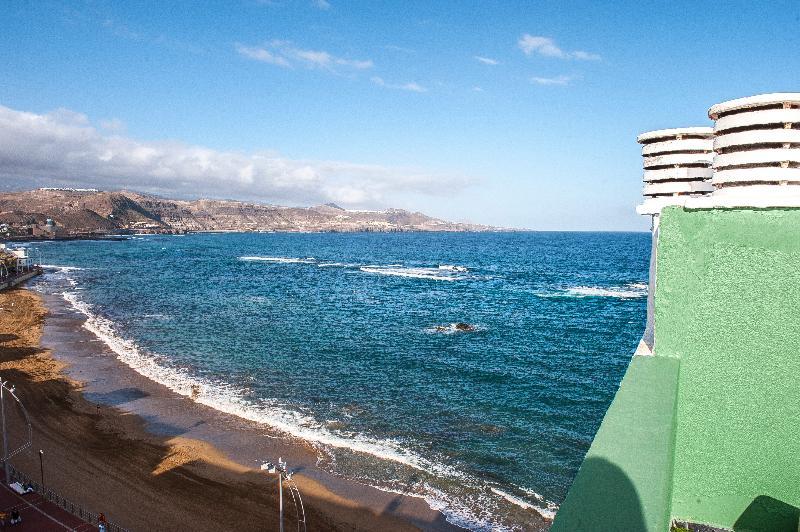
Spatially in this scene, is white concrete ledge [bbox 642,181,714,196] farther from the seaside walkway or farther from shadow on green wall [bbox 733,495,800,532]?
the seaside walkway

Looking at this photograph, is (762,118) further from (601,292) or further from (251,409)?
(601,292)

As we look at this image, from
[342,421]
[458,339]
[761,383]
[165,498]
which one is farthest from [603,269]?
[761,383]

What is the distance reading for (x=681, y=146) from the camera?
5480 mm

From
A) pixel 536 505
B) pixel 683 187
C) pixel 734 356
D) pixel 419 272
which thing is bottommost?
pixel 536 505

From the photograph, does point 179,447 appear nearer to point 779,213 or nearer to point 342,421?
point 342,421

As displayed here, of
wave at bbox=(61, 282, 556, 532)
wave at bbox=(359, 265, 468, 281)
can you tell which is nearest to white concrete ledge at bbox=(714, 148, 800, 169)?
wave at bbox=(61, 282, 556, 532)

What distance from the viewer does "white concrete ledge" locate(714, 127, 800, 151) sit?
4.31m

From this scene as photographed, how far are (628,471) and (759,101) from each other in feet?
11.1

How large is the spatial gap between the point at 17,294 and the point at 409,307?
4271 cm

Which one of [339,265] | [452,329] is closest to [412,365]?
[452,329]

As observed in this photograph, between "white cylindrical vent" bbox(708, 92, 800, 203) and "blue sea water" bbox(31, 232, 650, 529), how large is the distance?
13925mm

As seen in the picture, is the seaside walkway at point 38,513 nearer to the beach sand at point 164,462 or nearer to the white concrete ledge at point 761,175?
the beach sand at point 164,462

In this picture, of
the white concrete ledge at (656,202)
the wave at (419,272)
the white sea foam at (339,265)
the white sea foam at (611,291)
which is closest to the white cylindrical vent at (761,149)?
the white concrete ledge at (656,202)

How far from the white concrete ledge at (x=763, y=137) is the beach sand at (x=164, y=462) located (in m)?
14.2
